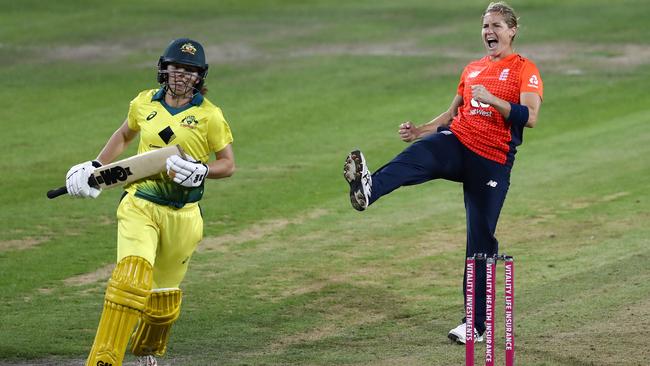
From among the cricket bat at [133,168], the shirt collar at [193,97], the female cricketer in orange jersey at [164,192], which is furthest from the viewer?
the shirt collar at [193,97]

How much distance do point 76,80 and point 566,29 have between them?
34.3 feet

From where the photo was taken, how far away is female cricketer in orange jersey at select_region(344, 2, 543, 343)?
10242mm

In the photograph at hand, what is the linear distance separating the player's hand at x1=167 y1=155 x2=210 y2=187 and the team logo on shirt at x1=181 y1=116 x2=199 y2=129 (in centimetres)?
A: 52

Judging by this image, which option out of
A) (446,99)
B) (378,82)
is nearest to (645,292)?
(446,99)

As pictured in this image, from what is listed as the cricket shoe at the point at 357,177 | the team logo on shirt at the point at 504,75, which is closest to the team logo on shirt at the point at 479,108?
the team logo on shirt at the point at 504,75

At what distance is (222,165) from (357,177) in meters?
0.93

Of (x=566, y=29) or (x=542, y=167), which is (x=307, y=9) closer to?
(x=566, y=29)

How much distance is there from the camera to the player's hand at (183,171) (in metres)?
9.13

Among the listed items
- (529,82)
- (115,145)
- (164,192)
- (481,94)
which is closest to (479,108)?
(529,82)

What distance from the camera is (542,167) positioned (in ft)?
62.0

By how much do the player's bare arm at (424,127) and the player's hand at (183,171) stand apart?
6.64ft

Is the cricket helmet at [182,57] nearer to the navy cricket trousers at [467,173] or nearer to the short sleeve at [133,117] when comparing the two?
the short sleeve at [133,117]

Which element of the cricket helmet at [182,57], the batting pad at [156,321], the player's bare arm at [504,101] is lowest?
the batting pad at [156,321]

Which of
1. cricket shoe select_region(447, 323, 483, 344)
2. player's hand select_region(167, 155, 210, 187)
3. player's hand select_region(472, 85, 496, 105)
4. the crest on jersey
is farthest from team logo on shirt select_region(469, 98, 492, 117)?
player's hand select_region(167, 155, 210, 187)
